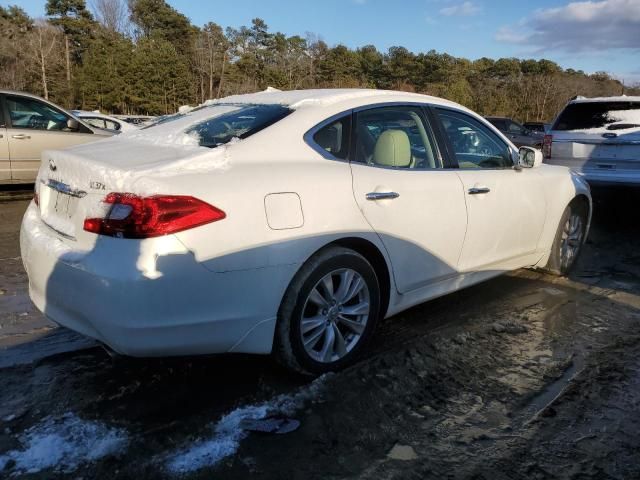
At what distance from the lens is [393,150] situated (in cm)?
343

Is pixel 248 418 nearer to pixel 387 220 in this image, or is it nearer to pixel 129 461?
pixel 129 461

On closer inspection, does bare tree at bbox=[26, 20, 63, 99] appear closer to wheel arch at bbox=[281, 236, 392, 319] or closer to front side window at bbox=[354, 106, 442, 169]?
front side window at bbox=[354, 106, 442, 169]

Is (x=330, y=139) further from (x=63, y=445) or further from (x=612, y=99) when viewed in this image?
(x=612, y=99)

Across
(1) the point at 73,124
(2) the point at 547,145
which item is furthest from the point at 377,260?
(1) the point at 73,124

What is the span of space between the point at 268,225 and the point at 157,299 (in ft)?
2.01

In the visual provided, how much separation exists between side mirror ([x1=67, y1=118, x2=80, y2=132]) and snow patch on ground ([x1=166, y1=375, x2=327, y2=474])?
7.50m

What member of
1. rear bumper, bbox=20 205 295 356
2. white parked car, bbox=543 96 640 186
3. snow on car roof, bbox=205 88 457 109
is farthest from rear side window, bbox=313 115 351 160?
white parked car, bbox=543 96 640 186

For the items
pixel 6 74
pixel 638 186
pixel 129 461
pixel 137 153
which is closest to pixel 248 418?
pixel 129 461

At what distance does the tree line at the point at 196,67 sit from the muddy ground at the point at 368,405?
41.3m

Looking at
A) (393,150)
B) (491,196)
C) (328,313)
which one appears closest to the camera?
(328,313)

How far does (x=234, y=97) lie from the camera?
406 centimetres

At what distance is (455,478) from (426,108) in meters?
2.39

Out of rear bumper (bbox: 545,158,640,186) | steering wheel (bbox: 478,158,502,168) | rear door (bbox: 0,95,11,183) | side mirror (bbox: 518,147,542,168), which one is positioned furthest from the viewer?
rear door (bbox: 0,95,11,183)

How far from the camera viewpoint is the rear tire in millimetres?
4977
